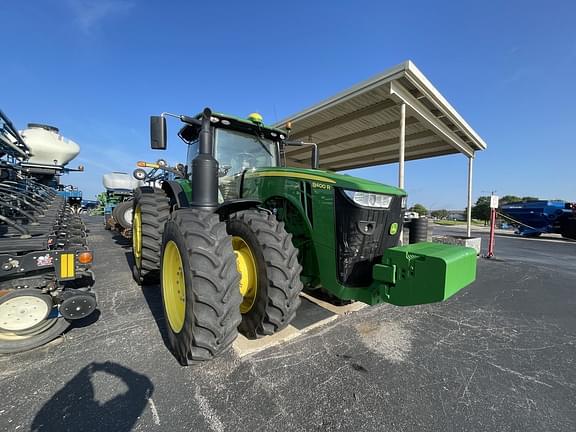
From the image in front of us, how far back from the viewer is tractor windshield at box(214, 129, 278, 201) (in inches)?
128

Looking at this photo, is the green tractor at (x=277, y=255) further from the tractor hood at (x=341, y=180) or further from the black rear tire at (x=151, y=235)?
the black rear tire at (x=151, y=235)

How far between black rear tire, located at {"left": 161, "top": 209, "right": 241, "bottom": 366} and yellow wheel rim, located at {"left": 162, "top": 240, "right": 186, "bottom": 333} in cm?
30

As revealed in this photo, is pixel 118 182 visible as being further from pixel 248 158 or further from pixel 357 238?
pixel 357 238

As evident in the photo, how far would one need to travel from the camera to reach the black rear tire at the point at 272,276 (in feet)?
6.79

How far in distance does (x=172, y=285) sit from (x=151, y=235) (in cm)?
145

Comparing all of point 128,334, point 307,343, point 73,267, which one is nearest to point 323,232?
point 307,343

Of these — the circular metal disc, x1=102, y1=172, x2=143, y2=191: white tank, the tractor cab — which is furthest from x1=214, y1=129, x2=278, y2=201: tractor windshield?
x1=102, y1=172, x2=143, y2=191: white tank

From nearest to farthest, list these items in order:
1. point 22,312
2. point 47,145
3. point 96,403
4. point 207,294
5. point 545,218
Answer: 1. point 96,403
2. point 207,294
3. point 22,312
4. point 47,145
5. point 545,218

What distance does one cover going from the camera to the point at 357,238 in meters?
2.17

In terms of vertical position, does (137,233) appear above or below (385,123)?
below

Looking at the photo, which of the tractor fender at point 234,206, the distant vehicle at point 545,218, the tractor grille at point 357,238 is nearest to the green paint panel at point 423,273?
the tractor grille at point 357,238

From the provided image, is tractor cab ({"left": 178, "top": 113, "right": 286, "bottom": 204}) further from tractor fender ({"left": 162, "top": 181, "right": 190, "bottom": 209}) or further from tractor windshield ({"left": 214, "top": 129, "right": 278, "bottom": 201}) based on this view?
tractor fender ({"left": 162, "top": 181, "right": 190, "bottom": 209})

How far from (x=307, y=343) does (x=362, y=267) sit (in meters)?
0.88

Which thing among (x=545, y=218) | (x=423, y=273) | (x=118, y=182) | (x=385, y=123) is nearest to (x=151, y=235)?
(x=423, y=273)
